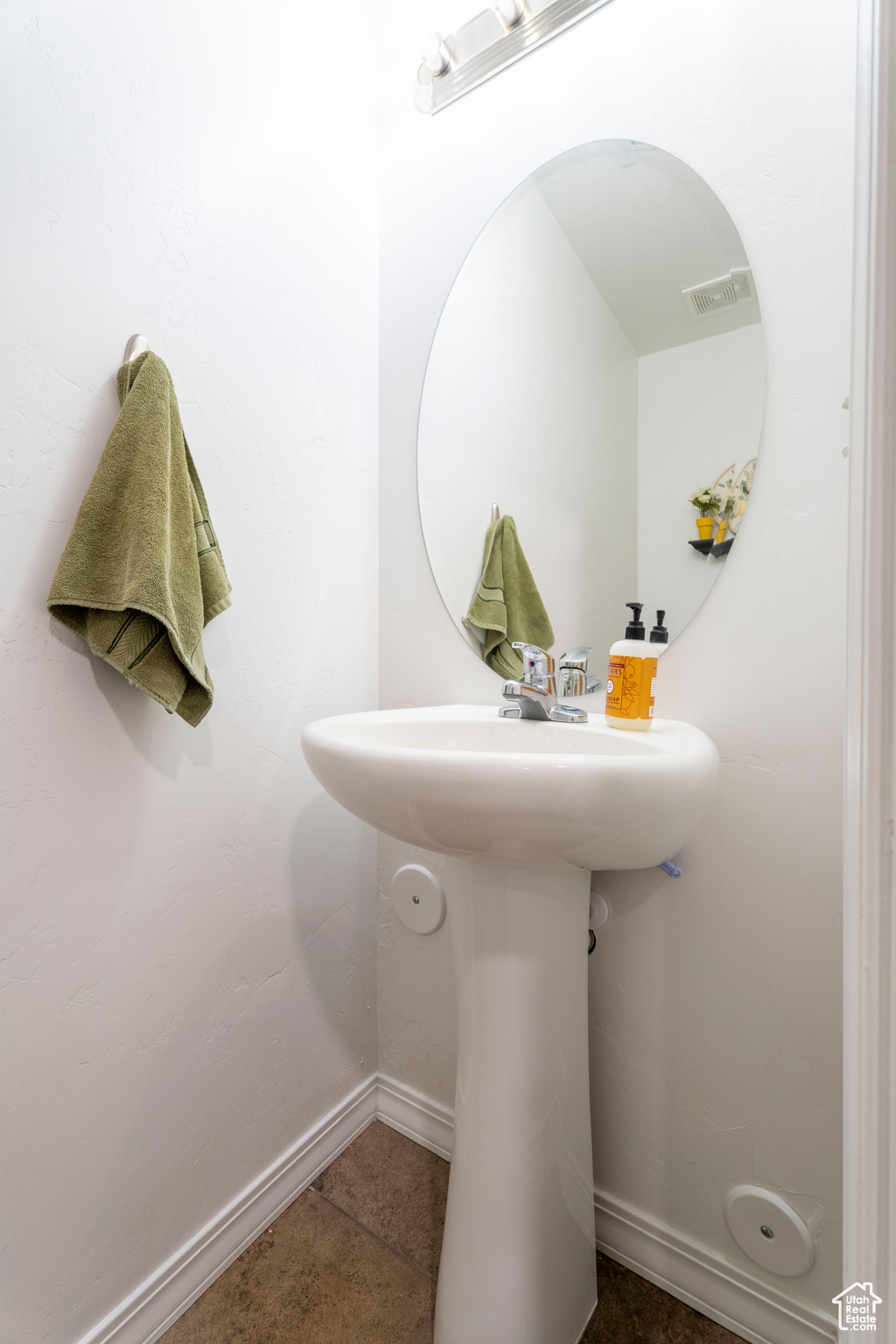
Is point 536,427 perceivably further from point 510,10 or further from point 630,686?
point 510,10

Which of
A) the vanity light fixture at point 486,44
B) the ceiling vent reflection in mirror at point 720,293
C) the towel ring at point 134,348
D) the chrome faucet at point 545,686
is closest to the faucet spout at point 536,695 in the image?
the chrome faucet at point 545,686

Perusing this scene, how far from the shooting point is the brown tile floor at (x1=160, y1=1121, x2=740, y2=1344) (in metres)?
0.87

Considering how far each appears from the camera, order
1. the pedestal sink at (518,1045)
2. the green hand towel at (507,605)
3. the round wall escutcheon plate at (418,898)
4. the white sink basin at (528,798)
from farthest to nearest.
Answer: the round wall escutcheon plate at (418,898), the green hand towel at (507,605), the pedestal sink at (518,1045), the white sink basin at (528,798)

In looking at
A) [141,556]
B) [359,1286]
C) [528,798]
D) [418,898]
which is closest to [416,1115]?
[359,1286]

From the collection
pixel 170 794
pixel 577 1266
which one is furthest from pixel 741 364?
pixel 577 1266

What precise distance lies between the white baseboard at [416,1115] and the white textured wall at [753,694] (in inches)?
12.2

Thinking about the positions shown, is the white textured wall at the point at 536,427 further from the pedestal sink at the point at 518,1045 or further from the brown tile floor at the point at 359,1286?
the brown tile floor at the point at 359,1286

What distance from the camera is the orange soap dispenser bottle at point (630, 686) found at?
2.80 feet

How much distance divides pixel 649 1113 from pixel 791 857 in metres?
0.47

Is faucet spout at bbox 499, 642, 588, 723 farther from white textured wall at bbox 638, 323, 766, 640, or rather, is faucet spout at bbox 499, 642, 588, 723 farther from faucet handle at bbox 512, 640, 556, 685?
white textured wall at bbox 638, 323, 766, 640

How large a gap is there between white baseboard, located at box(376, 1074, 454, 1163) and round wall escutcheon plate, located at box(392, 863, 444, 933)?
34cm

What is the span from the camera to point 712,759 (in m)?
0.69

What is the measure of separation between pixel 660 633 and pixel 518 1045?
22.9 inches

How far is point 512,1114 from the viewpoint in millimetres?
789
